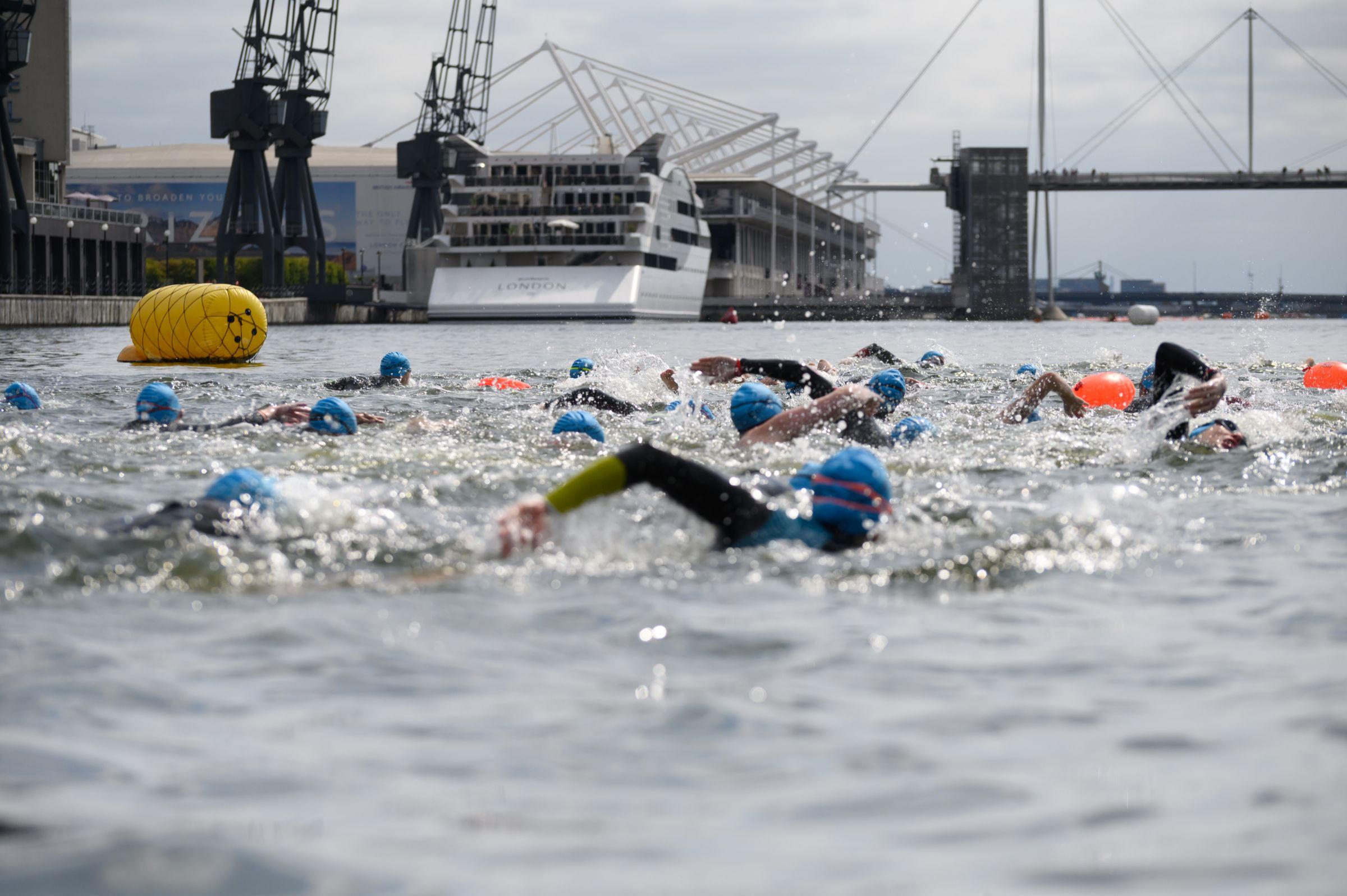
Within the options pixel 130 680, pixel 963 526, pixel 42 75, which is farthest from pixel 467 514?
pixel 42 75

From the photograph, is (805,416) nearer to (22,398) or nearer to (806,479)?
(806,479)

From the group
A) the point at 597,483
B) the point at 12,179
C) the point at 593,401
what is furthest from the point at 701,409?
the point at 12,179

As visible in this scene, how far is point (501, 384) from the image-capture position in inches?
687

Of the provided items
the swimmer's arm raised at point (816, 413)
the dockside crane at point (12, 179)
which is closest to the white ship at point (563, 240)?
the dockside crane at point (12, 179)

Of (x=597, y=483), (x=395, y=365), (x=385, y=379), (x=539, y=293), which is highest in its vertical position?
(x=539, y=293)

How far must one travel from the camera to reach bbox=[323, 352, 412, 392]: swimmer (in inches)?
632

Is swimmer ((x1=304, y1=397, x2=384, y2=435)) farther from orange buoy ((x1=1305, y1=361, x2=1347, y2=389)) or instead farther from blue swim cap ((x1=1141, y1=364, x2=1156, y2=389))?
orange buoy ((x1=1305, y1=361, x2=1347, y2=389))

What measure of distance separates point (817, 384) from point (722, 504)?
14.5 feet

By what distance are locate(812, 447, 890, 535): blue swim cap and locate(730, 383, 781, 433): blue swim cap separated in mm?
2871

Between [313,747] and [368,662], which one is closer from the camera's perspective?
[313,747]

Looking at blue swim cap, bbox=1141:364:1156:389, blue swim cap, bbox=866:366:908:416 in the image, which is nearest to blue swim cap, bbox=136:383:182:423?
blue swim cap, bbox=866:366:908:416

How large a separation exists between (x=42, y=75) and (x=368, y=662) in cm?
7637

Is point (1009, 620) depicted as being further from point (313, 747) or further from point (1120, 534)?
point (313, 747)

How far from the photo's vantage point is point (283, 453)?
905cm
